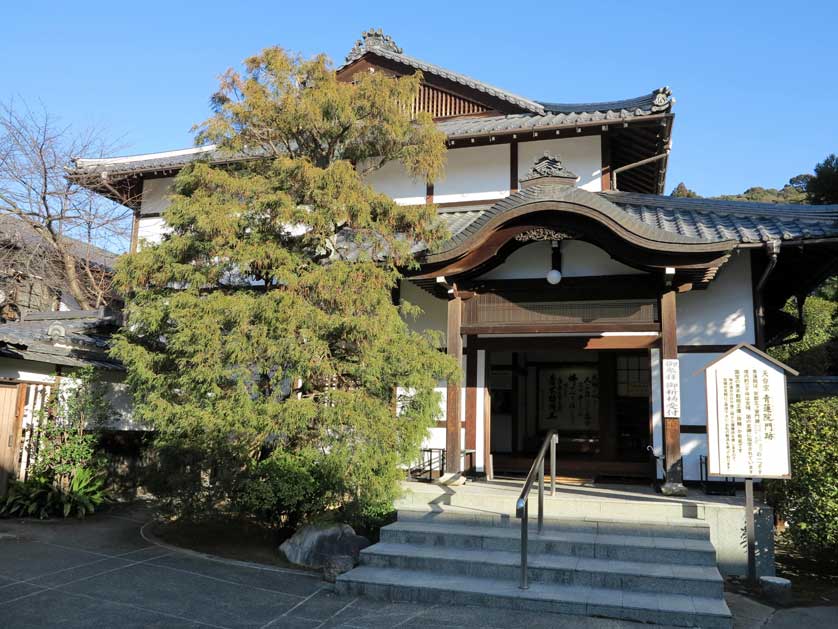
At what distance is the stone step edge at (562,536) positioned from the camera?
6.41 metres

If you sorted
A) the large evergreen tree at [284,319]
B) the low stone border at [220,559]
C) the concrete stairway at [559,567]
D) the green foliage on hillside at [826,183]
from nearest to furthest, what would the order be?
1. the concrete stairway at [559,567]
2. the low stone border at [220,559]
3. the large evergreen tree at [284,319]
4. the green foliage on hillside at [826,183]

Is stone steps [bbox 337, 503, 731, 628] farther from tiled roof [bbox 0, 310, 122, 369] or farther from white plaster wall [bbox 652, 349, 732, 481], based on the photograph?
tiled roof [bbox 0, 310, 122, 369]

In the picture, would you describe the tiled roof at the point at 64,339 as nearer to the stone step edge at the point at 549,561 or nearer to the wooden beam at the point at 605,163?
the stone step edge at the point at 549,561

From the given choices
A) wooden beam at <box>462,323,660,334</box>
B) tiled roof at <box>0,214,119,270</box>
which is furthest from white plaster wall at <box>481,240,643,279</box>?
tiled roof at <box>0,214,119,270</box>

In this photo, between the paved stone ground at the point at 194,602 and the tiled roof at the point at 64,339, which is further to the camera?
the tiled roof at the point at 64,339

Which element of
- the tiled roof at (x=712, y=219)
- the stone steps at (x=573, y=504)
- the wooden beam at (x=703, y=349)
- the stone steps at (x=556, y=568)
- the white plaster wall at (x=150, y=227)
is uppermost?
the white plaster wall at (x=150, y=227)

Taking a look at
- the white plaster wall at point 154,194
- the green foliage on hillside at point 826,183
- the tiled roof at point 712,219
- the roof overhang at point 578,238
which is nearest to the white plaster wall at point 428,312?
the tiled roof at point 712,219

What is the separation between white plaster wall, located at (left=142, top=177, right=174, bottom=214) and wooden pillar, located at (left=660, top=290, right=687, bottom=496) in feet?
34.5

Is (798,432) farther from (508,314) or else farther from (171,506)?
(171,506)

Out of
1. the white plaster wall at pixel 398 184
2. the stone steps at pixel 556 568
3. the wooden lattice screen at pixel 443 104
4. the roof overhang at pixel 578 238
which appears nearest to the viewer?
the stone steps at pixel 556 568

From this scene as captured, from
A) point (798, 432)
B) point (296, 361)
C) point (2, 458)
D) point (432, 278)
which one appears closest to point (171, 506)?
point (296, 361)

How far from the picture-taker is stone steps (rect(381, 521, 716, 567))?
6301mm

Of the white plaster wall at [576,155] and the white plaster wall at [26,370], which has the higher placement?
the white plaster wall at [576,155]

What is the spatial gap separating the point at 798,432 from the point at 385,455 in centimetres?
469
